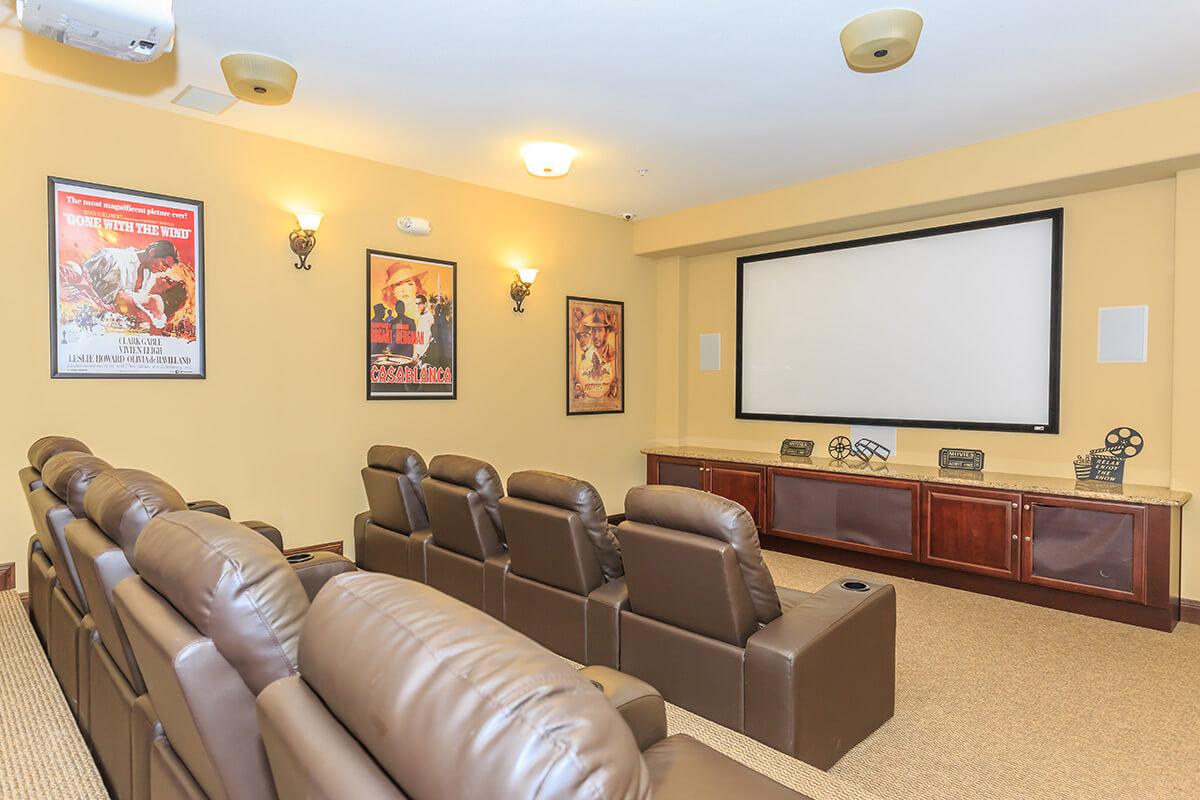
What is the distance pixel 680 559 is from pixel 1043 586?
10.5ft

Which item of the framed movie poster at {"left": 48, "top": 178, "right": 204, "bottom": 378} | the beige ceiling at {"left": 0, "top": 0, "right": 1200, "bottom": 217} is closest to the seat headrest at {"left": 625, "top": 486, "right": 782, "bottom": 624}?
the beige ceiling at {"left": 0, "top": 0, "right": 1200, "bottom": 217}

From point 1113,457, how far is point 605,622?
12.0 ft

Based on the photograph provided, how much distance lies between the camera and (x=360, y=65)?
350 centimetres

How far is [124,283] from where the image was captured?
12.9 feet

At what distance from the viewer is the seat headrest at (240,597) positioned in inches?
46.8

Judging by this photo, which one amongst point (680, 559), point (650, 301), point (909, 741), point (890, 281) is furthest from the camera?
point (650, 301)

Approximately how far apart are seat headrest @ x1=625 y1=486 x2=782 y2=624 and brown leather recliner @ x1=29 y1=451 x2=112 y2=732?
1.77 meters

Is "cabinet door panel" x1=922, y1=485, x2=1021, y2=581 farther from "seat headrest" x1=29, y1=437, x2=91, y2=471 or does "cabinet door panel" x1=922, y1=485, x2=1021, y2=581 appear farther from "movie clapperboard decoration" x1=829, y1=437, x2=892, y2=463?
"seat headrest" x1=29, y1=437, x2=91, y2=471

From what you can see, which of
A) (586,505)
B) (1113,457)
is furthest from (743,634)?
(1113,457)

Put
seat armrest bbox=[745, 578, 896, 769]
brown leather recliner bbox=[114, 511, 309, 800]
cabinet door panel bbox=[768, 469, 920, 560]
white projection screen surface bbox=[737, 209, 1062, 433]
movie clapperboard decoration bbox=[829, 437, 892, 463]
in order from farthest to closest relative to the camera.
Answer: movie clapperboard decoration bbox=[829, 437, 892, 463], cabinet door panel bbox=[768, 469, 920, 560], white projection screen surface bbox=[737, 209, 1062, 433], seat armrest bbox=[745, 578, 896, 769], brown leather recliner bbox=[114, 511, 309, 800]

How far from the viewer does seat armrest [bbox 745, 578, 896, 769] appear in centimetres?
226

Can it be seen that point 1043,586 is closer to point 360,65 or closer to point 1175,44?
point 1175,44

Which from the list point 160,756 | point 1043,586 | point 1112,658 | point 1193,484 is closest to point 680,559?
point 160,756

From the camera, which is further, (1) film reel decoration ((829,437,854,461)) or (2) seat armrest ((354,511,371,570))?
(1) film reel decoration ((829,437,854,461))
